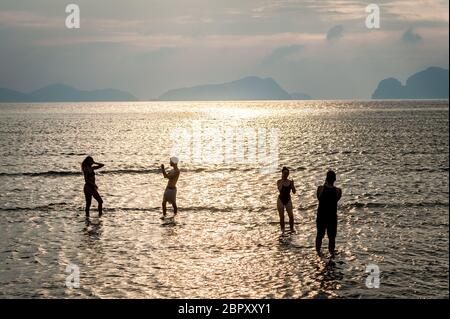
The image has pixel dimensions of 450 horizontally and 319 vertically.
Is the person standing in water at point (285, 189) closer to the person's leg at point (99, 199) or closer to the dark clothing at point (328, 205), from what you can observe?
the dark clothing at point (328, 205)

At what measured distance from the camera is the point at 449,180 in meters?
34.0

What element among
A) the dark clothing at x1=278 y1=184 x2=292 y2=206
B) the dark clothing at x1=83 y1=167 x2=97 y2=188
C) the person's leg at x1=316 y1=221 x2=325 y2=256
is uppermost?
the dark clothing at x1=83 y1=167 x2=97 y2=188

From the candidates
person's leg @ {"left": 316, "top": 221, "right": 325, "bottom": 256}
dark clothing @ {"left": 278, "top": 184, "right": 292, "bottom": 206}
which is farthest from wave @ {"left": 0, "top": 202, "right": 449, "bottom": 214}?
person's leg @ {"left": 316, "top": 221, "right": 325, "bottom": 256}

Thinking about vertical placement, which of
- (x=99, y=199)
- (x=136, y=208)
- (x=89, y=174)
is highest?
(x=89, y=174)

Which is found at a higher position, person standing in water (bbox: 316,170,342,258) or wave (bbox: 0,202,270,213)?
person standing in water (bbox: 316,170,342,258)

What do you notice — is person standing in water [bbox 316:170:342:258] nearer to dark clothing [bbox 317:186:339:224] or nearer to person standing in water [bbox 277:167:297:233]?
dark clothing [bbox 317:186:339:224]

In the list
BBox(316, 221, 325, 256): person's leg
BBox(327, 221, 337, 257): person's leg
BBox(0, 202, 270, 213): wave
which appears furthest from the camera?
BBox(0, 202, 270, 213): wave

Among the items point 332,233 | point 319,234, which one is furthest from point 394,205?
point 332,233

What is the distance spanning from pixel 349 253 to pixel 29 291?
903 centimetres

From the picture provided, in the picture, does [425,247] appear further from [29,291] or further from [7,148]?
[7,148]

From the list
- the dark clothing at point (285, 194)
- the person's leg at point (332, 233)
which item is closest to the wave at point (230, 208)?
the dark clothing at point (285, 194)

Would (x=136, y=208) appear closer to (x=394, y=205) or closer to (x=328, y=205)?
(x=328, y=205)

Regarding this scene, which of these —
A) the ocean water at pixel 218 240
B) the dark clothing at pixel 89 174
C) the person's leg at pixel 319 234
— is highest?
the dark clothing at pixel 89 174
